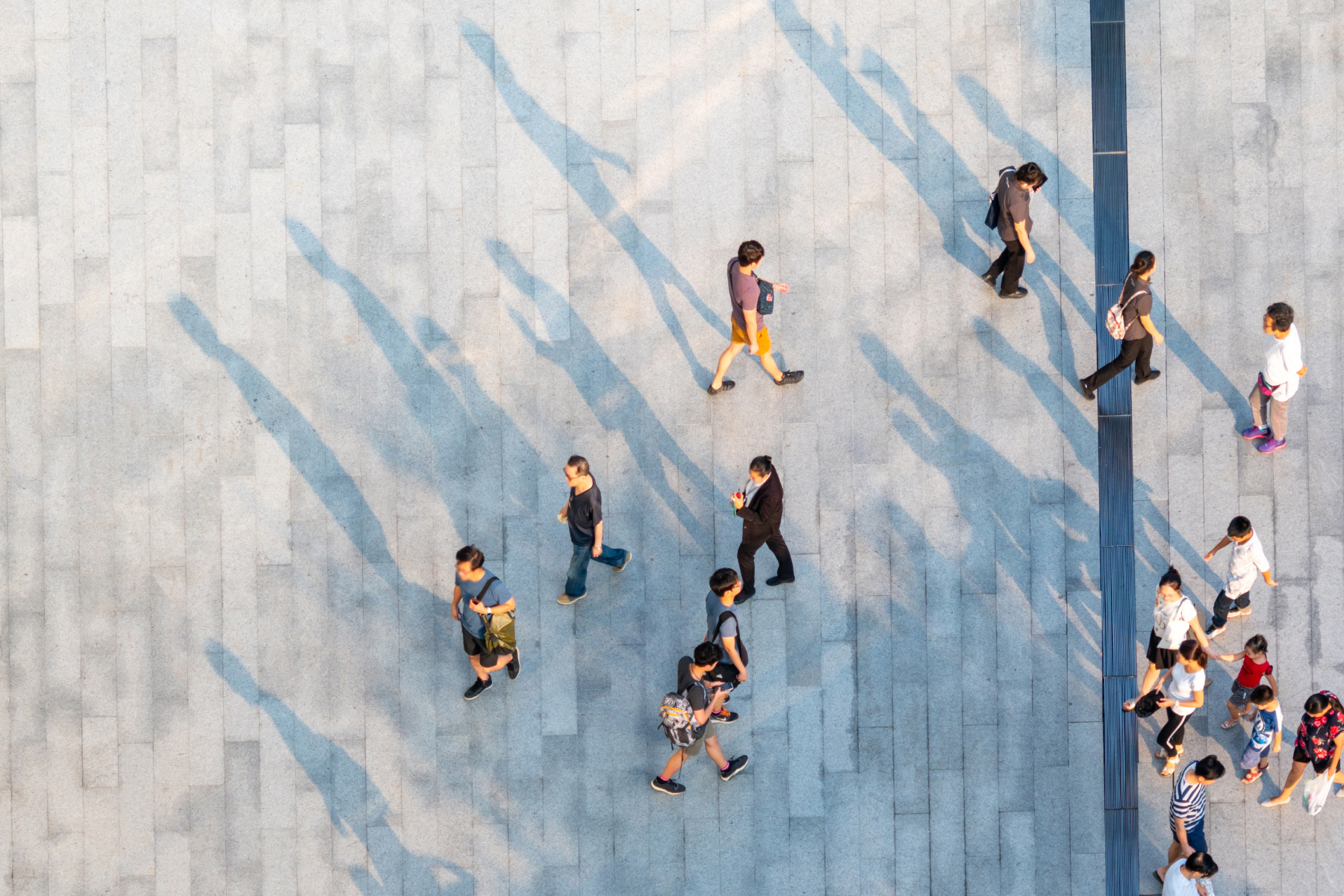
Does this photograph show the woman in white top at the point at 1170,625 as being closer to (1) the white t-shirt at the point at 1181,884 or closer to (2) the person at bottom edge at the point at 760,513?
(1) the white t-shirt at the point at 1181,884

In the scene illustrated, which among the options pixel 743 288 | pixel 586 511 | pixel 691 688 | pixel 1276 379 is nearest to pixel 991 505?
pixel 1276 379

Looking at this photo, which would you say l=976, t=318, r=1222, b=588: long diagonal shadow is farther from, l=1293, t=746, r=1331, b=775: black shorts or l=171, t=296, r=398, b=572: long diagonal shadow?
l=171, t=296, r=398, b=572: long diagonal shadow

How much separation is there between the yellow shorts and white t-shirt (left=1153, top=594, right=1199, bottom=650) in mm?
4089

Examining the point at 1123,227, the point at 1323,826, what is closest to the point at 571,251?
the point at 1123,227

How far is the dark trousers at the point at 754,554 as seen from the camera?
880cm

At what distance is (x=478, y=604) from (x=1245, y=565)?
6749 mm

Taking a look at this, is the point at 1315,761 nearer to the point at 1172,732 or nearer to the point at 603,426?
the point at 1172,732

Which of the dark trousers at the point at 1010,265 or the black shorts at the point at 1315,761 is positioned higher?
the dark trousers at the point at 1010,265

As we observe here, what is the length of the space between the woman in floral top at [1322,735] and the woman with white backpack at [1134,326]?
126 inches

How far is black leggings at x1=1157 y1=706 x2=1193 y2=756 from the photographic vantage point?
9.01m

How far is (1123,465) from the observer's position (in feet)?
31.6

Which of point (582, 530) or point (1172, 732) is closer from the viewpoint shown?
point (582, 530)

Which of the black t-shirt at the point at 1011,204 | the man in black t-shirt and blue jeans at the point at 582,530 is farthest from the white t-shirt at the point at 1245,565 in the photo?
the man in black t-shirt and blue jeans at the point at 582,530

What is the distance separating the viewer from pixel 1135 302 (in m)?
8.68
